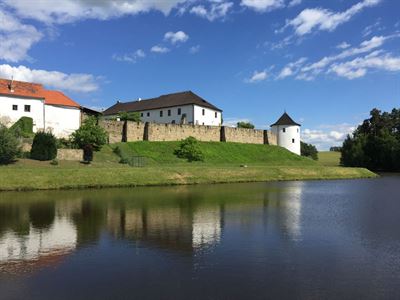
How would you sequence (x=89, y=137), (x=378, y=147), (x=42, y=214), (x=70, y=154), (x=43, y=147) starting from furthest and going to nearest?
(x=378, y=147) < (x=89, y=137) < (x=70, y=154) < (x=43, y=147) < (x=42, y=214)

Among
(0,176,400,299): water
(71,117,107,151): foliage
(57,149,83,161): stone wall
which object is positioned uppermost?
(71,117,107,151): foliage

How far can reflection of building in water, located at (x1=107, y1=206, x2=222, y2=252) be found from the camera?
13.2m

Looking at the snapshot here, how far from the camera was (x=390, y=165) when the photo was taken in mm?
76250

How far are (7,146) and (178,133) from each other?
32.8m

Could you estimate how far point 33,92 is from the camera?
49.0m

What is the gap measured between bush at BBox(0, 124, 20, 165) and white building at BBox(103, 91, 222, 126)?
40.1 metres

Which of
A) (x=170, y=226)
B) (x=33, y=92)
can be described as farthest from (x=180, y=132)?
(x=170, y=226)

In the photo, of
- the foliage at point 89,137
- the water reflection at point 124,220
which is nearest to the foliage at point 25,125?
the foliage at point 89,137

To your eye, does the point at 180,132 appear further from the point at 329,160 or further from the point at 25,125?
the point at 329,160

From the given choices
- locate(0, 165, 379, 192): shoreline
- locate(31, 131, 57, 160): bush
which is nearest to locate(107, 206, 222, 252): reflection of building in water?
locate(0, 165, 379, 192): shoreline

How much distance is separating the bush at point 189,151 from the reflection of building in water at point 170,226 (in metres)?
35.2

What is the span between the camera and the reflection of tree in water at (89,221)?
13.9m

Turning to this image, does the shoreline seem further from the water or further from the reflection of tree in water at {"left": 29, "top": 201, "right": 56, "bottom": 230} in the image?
the water

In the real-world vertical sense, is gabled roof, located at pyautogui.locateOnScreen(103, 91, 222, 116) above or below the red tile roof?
above
